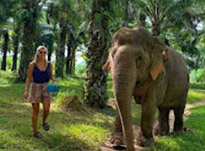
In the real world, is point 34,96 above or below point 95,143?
above

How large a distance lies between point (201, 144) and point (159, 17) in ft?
44.8

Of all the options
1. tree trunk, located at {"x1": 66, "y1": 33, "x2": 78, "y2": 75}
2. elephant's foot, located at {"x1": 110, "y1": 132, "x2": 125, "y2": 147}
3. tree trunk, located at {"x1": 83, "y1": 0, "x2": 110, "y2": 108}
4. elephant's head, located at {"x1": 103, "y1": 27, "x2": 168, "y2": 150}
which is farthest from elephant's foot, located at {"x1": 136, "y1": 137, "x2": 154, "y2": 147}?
tree trunk, located at {"x1": 66, "y1": 33, "x2": 78, "y2": 75}

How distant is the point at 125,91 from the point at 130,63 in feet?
1.67

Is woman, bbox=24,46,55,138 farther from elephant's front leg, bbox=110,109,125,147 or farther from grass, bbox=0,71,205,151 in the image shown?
elephant's front leg, bbox=110,109,125,147

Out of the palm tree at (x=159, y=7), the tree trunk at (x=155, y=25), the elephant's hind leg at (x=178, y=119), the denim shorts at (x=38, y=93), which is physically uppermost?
the palm tree at (x=159, y=7)

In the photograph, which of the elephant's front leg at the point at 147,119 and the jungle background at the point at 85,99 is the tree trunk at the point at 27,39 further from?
the elephant's front leg at the point at 147,119

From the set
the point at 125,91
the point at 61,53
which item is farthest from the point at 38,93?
the point at 61,53

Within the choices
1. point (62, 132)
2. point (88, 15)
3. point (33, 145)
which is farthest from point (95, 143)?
point (88, 15)

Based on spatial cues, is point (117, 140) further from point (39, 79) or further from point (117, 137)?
point (39, 79)

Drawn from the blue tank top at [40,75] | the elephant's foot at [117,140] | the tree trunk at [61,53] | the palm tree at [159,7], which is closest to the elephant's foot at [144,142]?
the elephant's foot at [117,140]

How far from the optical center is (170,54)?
294 inches

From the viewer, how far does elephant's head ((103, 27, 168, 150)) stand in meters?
4.95

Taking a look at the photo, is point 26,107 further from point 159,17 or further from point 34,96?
point 159,17

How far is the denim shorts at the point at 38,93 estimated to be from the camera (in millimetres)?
6082
